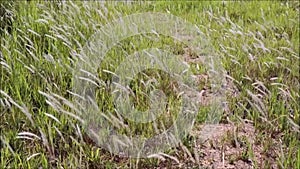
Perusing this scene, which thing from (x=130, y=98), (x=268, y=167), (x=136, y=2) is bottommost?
(x=268, y=167)

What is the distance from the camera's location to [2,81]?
2.60 meters

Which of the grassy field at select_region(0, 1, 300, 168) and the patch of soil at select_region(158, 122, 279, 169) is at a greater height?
the grassy field at select_region(0, 1, 300, 168)

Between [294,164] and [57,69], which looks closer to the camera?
[294,164]

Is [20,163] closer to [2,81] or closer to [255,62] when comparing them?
[2,81]

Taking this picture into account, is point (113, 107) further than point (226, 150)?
Yes

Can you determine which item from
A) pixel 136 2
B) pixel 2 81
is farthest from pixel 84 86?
pixel 136 2

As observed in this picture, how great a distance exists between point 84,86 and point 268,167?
3.79 ft

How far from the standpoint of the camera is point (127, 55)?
309 centimetres

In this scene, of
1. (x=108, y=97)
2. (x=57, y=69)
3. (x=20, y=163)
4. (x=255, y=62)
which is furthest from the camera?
(x=255, y=62)

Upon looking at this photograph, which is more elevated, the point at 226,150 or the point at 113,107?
the point at 113,107

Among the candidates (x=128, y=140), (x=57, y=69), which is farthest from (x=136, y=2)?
(x=128, y=140)

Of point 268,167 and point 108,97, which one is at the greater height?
point 108,97

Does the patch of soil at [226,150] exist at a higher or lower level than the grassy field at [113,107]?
lower

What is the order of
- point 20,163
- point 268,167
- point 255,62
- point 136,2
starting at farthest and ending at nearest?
point 136,2
point 255,62
point 268,167
point 20,163
